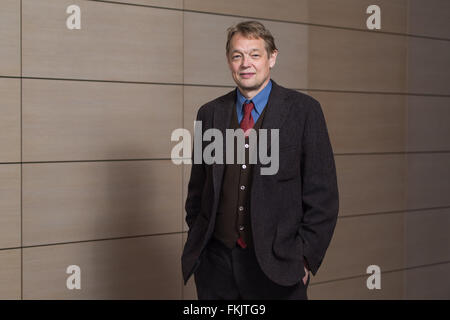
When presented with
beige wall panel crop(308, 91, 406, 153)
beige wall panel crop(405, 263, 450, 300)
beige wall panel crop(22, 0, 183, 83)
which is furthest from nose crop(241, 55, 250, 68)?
beige wall panel crop(405, 263, 450, 300)

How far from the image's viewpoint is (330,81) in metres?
4.44

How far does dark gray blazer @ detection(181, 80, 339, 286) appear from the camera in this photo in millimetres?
2301

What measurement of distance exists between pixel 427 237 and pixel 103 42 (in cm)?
306

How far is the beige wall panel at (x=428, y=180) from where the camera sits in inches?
189

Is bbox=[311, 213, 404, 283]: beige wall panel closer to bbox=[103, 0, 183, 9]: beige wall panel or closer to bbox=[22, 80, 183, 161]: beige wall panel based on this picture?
bbox=[22, 80, 183, 161]: beige wall panel

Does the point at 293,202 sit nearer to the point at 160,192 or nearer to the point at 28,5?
the point at 160,192

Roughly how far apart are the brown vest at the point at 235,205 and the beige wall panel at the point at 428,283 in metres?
2.94

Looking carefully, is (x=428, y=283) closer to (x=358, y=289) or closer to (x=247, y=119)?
(x=358, y=289)

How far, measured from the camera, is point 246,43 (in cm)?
238

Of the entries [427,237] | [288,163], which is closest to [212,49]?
[288,163]

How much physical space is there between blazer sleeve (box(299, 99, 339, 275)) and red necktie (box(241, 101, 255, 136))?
0.74 ft

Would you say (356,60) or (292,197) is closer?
(292,197)
